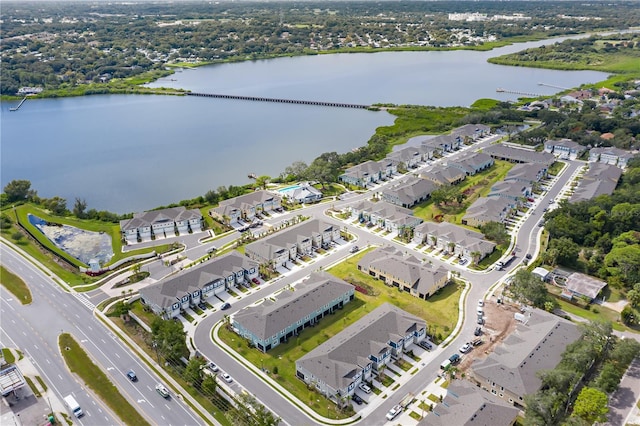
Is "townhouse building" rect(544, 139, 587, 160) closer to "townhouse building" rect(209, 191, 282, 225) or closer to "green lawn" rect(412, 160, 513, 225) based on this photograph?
"green lawn" rect(412, 160, 513, 225)

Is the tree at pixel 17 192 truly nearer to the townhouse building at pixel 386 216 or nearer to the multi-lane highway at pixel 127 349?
the multi-lane highway at pixel 127 349

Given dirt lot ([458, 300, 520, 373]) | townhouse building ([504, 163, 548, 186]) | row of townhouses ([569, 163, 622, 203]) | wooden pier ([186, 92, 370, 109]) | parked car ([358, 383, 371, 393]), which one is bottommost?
dirt lot ([458, 300, 520, 373])

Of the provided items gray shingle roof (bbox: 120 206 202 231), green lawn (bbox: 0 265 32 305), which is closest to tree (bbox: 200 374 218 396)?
green lawn (bbox: 0 265 32 305)

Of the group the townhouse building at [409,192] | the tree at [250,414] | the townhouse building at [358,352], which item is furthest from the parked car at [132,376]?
the townhouse building at [409,192]

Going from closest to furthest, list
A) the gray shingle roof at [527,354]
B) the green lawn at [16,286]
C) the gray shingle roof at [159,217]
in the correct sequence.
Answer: the gray shingle roof at [527,354] → the green lawn at [16,286] → the gray shingle roof at [159,217]

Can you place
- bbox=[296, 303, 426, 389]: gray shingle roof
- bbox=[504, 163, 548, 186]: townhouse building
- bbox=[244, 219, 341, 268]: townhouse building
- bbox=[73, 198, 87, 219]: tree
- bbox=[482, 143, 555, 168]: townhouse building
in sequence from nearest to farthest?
bbox=[296, 303, 426, 389]: gray shingle roof → bbox=[244, 219, 341, 268]: townhouse building → bbox=[73, 198, 87, 219]: tree → bbox=[504, 163, 548, 186]: townhouse building → bbox=[482, 143, 555, 168]: townhouse building

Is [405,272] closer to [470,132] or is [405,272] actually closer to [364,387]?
[364,387]

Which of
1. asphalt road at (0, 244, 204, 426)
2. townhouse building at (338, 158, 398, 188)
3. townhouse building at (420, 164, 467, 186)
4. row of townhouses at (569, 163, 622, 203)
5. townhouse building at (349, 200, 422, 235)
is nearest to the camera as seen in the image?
asphalt road at (0, 244, 204, 426)
